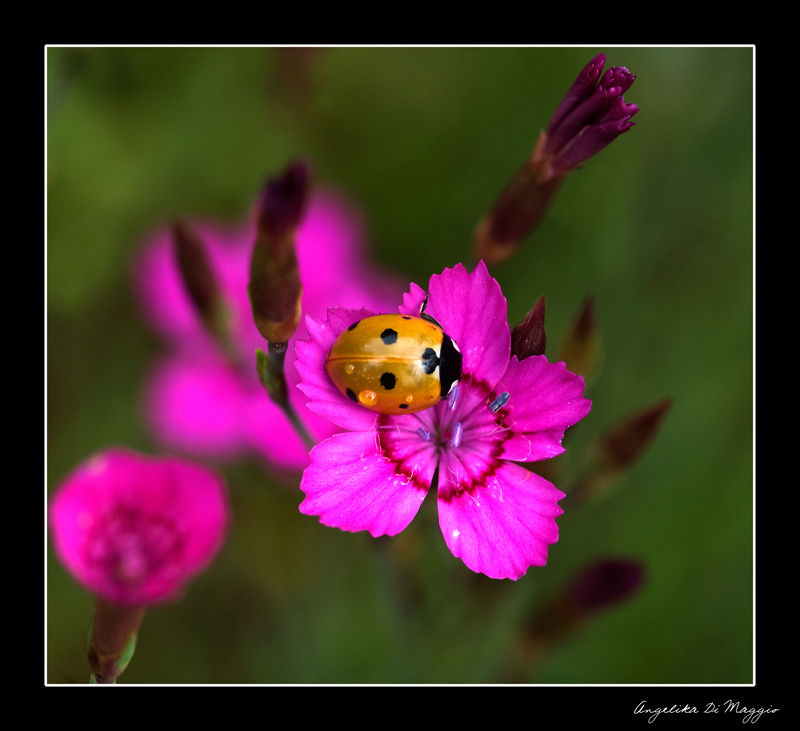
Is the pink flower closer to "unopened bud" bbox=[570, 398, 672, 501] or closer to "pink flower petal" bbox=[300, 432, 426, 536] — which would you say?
"unopened bud" bbox=[570, 398, 672, 501]

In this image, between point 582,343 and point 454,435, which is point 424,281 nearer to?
point 582,343

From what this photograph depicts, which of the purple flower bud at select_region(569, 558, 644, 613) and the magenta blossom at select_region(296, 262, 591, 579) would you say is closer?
the magenta blossom at select_region(296, 262, 591, 579)

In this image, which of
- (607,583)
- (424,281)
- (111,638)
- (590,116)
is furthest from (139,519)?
(424,281)

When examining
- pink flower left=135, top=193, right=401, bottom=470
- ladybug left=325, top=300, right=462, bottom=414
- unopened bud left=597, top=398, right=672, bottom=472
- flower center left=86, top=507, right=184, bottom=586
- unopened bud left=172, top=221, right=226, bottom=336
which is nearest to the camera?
ladybug left=325, top=300, right=462, bottom=414

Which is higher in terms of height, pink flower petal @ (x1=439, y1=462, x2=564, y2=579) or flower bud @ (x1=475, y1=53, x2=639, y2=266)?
flower bud @ (x1=475, y1=53, x2=639, y2=266)

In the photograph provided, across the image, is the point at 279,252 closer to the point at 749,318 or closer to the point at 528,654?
the point at 528,654

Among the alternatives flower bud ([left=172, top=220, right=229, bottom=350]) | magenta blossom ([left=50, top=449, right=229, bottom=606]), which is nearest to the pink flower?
flower bud ([left=172, top=220, right=229, bottom=350])

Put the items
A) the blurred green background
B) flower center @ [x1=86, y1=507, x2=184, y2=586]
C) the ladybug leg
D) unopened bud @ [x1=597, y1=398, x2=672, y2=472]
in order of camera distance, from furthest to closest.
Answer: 1. the blurred green background
2. unopened bud @ [x1=597, y1=398, x2=672, y2=472]
3. flower center @ [x1=86, y1=507, x2=184, y2=586]
4. the ladybug leg
